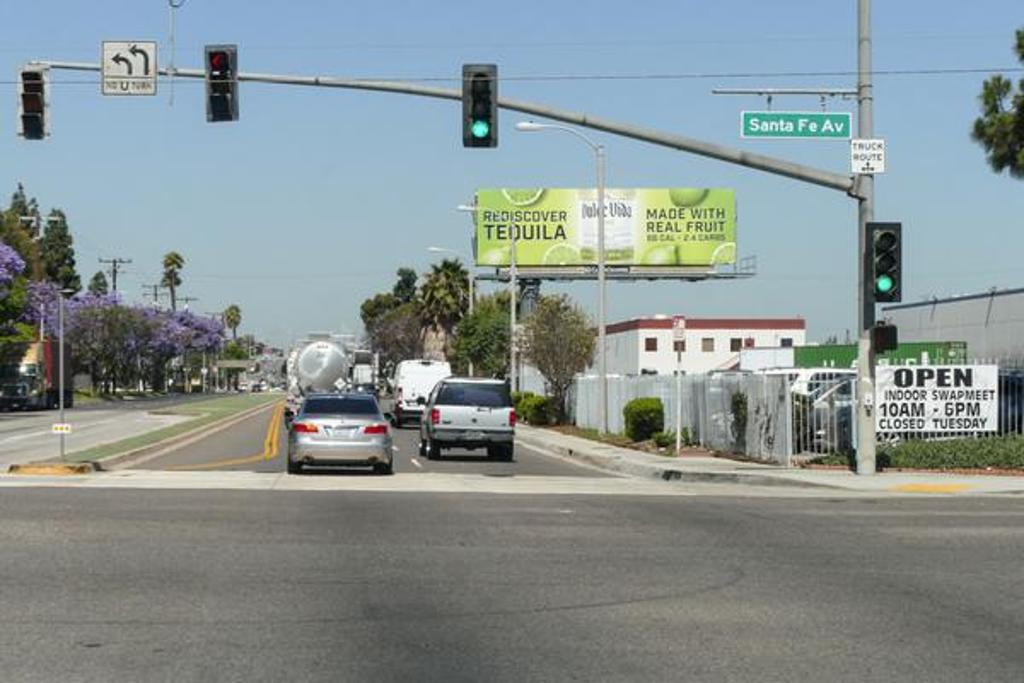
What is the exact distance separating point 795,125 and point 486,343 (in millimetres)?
48278

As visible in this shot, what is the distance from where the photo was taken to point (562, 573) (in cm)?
1264

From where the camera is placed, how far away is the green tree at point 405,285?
167m

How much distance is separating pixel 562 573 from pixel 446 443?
2081 cm

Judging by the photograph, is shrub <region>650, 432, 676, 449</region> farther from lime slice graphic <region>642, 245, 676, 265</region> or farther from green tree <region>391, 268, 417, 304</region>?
green tree <region>391, 268, 417, 304</region>

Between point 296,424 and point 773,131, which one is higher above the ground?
point 773,131

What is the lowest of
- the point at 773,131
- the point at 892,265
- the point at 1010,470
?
the point at 1010,470

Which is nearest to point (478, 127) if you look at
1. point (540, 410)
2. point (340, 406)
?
point (340, 406)

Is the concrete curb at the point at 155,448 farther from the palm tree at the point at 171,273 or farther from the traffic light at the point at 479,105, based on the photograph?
the palm tree at the point at 171,273

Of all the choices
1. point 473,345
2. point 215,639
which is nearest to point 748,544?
point 215,639

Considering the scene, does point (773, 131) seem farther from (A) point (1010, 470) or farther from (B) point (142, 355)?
(B) point (142, 355)

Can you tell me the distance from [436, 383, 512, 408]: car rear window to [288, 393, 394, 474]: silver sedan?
289 inches

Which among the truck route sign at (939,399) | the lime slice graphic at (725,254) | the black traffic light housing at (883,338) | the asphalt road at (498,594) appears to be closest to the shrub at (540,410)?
the lime slice graphic at (725,254)

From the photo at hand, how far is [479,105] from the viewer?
22750 millimetres

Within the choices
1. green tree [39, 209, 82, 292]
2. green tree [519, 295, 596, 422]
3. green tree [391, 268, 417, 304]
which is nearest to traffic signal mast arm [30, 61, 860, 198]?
green tree [519, 295, 596, 422]
